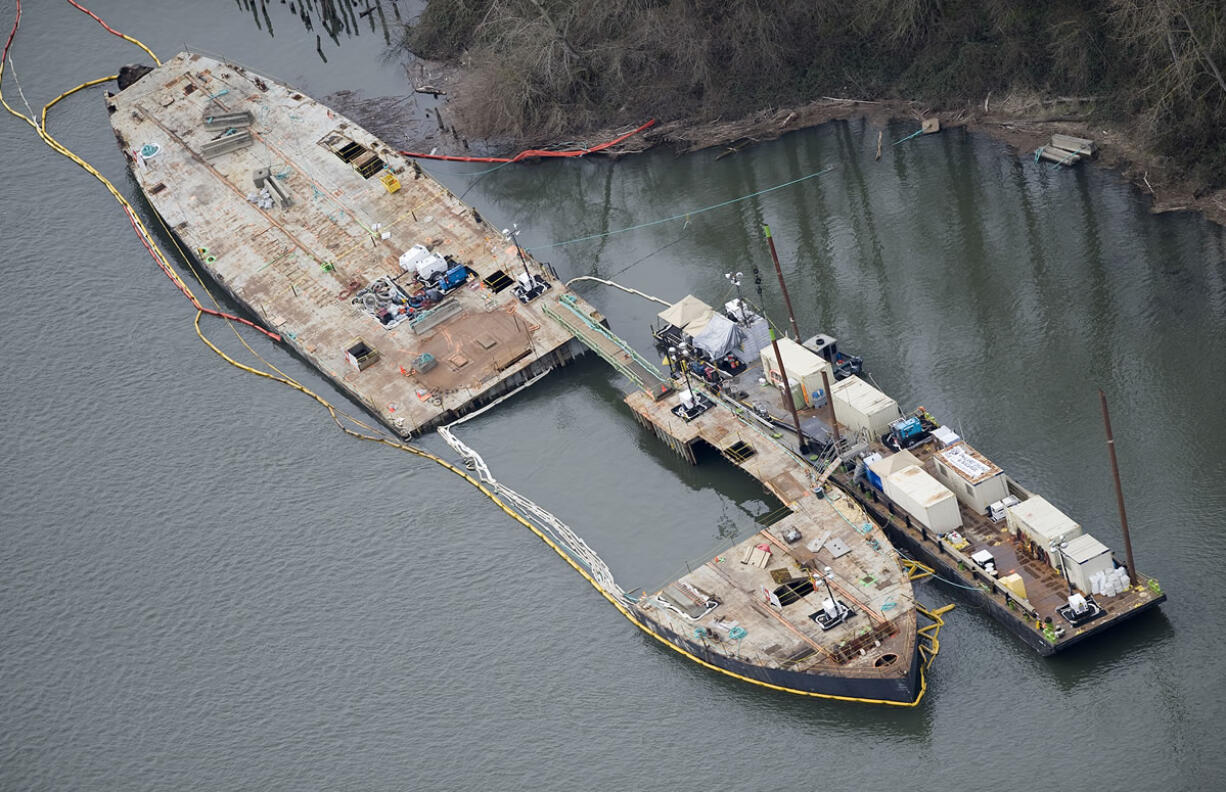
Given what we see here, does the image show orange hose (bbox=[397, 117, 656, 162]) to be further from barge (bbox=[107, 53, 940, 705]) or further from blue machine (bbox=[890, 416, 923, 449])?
blue machine (bbox=[890, 416, 923, 449])

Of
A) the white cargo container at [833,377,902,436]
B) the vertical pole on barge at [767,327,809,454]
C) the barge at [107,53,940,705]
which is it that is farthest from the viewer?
the vertical pole on barge at [767,327,809,454]

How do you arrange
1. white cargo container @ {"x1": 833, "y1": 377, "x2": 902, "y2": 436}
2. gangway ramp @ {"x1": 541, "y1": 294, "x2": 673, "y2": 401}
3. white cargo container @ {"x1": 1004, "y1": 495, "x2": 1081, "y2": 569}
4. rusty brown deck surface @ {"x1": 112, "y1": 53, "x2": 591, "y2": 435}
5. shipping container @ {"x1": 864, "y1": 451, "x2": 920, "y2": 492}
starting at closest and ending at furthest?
white cargo container @ {"x1": 1004, "y1": 495, "x2": 1081, "y2": 569} → shipping container @ {"x1": 864, "y1": 451, "x2": 920, "y2": 492} → white cargo container @ {"x1": 833, "y1": 377, "x2": 902, "y2": 436} → gangway ramp @ {"x1": 541, "y1": 294, "x2": 673, "y2": 401} → rusty brown deck surface @ {"x1": 112, "y1": 53, "x2": 591, "y2": 435}

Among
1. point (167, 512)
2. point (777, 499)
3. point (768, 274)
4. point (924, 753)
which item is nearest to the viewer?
point (924, 753)

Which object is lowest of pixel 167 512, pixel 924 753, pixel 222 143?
pixel 924 753

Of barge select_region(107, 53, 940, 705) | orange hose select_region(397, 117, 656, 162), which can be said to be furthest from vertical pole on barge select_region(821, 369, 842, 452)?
orange hose select_region(397, 117, 656, 162)

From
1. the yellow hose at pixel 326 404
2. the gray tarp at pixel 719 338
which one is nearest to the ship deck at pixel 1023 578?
the yellow hose at pixel 326 404

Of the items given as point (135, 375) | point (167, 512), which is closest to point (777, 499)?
point (167, 512)

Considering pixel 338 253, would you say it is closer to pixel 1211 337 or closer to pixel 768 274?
pixel 768 274
